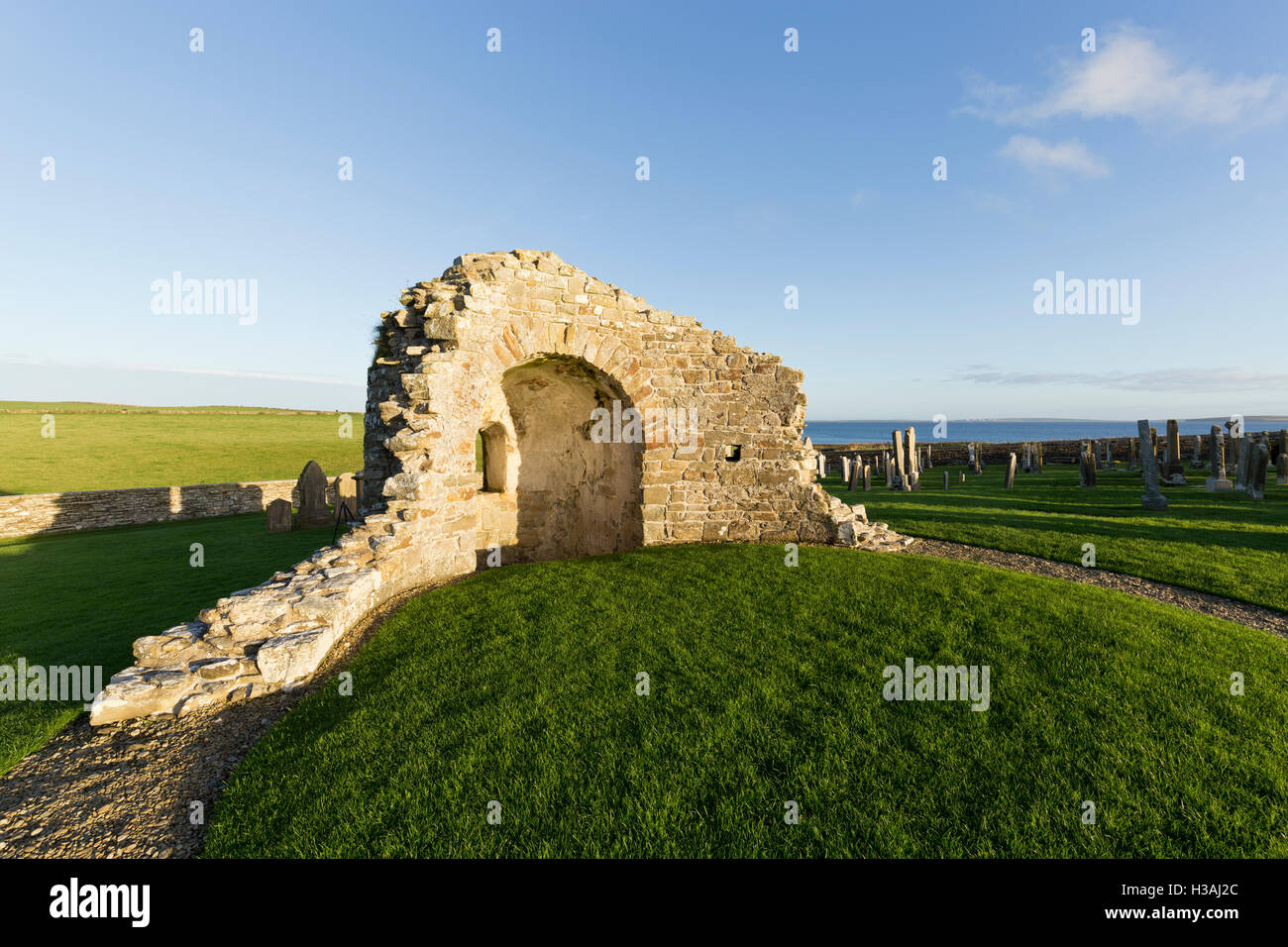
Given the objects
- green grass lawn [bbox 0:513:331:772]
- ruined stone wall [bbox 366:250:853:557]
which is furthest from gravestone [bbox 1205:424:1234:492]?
green grass lawn [bbox 0:513:331:772]

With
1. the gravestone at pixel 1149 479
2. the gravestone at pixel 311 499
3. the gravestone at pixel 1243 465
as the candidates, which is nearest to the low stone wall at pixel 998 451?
the gravestone at pixel 1243 465

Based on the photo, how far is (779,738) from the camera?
172 inches

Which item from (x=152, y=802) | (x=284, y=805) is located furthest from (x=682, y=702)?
(x=152, y=802)

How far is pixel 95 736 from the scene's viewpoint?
476 centimetres

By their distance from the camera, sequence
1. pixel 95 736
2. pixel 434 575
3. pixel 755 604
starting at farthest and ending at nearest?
1. pixel 434 575
2. pixel 755 604
3. pixel 95 736

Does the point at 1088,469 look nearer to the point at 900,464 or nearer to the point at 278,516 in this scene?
the point at 900,464

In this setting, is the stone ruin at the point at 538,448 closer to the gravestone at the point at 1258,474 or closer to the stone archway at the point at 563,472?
the stone archway at the point at 563,472

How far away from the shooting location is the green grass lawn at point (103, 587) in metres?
6.06

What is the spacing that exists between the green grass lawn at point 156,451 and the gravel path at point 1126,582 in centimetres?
3153

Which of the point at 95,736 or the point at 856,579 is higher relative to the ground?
the point at 856,579

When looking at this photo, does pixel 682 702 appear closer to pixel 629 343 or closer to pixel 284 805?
pixel 284 805
